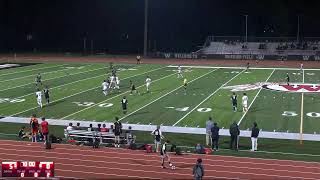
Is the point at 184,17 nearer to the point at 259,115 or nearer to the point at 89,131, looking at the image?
the point at 259,115

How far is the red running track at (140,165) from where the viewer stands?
1686 centimetres

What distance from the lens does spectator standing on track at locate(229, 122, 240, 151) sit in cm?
2039

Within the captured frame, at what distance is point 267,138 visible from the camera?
75.8 ft

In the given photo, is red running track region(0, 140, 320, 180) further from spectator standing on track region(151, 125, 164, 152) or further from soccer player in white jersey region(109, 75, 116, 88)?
soccer player in white jersey region(109, 75, 116, 88)

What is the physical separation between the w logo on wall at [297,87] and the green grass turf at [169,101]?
1696 mm

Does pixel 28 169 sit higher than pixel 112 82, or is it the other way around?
pixel 112 82

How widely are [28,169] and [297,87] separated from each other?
2754 centimetres

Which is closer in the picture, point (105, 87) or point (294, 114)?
point (294, 114)

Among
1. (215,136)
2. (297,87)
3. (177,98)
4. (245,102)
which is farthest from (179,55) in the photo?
(215,136)

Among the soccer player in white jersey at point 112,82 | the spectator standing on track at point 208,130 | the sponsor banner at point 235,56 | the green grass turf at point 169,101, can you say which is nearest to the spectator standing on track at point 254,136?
the green grass turf at point 169,101

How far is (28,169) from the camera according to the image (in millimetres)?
15820

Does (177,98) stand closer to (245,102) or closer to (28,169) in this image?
(245,102)

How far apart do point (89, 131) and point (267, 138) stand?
26.2ft

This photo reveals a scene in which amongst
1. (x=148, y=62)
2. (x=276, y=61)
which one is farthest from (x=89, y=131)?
(x=276, y=61)
